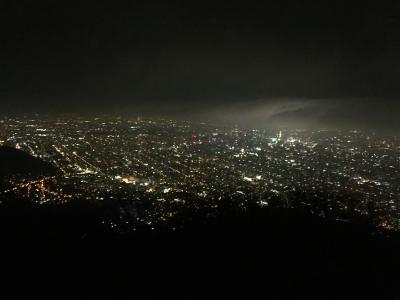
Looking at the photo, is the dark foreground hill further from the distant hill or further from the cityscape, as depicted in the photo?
the distant hill

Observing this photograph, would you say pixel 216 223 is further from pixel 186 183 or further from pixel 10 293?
pixel 186 183

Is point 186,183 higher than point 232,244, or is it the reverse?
point 232,244

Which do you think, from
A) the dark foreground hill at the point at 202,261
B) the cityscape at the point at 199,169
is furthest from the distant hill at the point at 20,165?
the dark foreground hill at the point at 202,261

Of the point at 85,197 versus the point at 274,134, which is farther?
the point at 274,134

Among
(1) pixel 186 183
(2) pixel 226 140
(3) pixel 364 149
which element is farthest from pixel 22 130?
(3) pixel 364 149

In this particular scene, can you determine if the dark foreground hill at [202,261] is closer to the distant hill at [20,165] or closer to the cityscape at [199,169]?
the cityscape at [199,169]

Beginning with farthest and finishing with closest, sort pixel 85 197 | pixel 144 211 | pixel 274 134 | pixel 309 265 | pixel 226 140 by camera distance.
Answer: pixel 274 134 → pixel 226 140 → pixel 85 197 → pixel 144 211 → pixel 309 265
